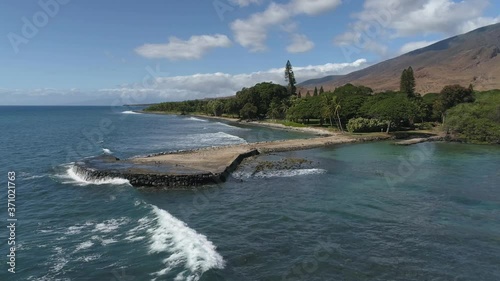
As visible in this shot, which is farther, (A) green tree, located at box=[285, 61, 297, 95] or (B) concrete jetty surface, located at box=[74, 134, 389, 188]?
(A) green tree, located at box=[285, 61, 297, 95]

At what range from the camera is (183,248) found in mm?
23938

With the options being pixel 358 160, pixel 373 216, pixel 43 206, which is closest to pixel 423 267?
pixel 373 216

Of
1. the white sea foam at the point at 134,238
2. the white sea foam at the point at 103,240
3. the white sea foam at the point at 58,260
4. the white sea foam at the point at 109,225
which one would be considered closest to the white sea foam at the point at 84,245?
the white sea foam at the point at 103,240

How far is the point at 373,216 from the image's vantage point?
30.3 m

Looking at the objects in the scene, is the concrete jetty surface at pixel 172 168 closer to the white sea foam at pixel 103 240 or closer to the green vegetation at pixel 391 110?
the white sea foam at pixel 103 240

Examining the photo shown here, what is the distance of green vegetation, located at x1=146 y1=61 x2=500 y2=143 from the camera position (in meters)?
81.0

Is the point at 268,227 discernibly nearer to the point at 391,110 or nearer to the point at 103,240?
the point at 103,240

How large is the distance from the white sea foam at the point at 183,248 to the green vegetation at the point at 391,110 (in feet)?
236

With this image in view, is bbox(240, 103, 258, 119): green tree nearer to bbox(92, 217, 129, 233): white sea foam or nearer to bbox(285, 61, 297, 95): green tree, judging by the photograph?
bbox(285, 61, 297, 95): green tree

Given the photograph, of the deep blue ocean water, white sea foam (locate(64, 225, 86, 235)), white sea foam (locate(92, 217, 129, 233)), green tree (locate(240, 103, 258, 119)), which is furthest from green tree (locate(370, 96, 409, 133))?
white sea foam (locate(64, 225, 86, 235))

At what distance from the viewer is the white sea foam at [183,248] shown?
21.1m

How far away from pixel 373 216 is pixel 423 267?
8.87m

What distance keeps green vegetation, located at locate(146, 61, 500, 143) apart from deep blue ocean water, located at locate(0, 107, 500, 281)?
1371 inches

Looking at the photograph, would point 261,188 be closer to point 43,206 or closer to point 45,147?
point 43,206
